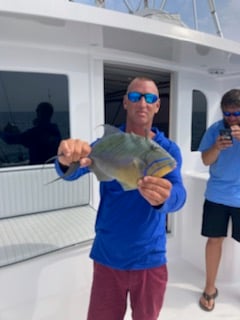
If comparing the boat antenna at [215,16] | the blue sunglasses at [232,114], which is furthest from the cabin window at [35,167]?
the boat antenna at [215,16]

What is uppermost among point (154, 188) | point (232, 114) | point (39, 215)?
point (232, 114)

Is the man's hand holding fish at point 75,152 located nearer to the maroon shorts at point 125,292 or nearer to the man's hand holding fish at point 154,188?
the man's hand holding fish at point 154,188

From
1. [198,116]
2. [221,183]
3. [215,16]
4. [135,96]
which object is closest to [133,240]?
[135,96]

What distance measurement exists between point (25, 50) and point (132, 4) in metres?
1.99

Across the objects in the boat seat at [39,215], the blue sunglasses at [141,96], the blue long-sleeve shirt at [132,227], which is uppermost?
the blue sunglasses at [141,96]

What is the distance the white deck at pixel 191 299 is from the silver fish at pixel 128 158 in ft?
5.52

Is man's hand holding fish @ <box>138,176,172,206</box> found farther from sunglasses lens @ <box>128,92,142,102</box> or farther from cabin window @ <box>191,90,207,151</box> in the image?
cabin window @ <box>191,90,207,151</box>

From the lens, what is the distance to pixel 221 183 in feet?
7.55

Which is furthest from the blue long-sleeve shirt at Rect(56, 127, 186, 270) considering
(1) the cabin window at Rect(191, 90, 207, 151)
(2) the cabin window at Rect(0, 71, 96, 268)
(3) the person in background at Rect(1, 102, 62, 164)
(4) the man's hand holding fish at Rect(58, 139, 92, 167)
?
(1) the cabin window at Rect(191, 90, 207, 151)

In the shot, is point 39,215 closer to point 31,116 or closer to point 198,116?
point 31,116

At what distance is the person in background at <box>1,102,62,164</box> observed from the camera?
256 centimetres

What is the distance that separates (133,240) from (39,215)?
1.60 metres

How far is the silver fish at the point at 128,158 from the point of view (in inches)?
34.8

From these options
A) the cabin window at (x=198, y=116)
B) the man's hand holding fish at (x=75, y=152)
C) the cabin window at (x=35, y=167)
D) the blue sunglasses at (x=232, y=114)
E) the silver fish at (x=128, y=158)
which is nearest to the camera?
the silver fish at (x=128, y=158)
